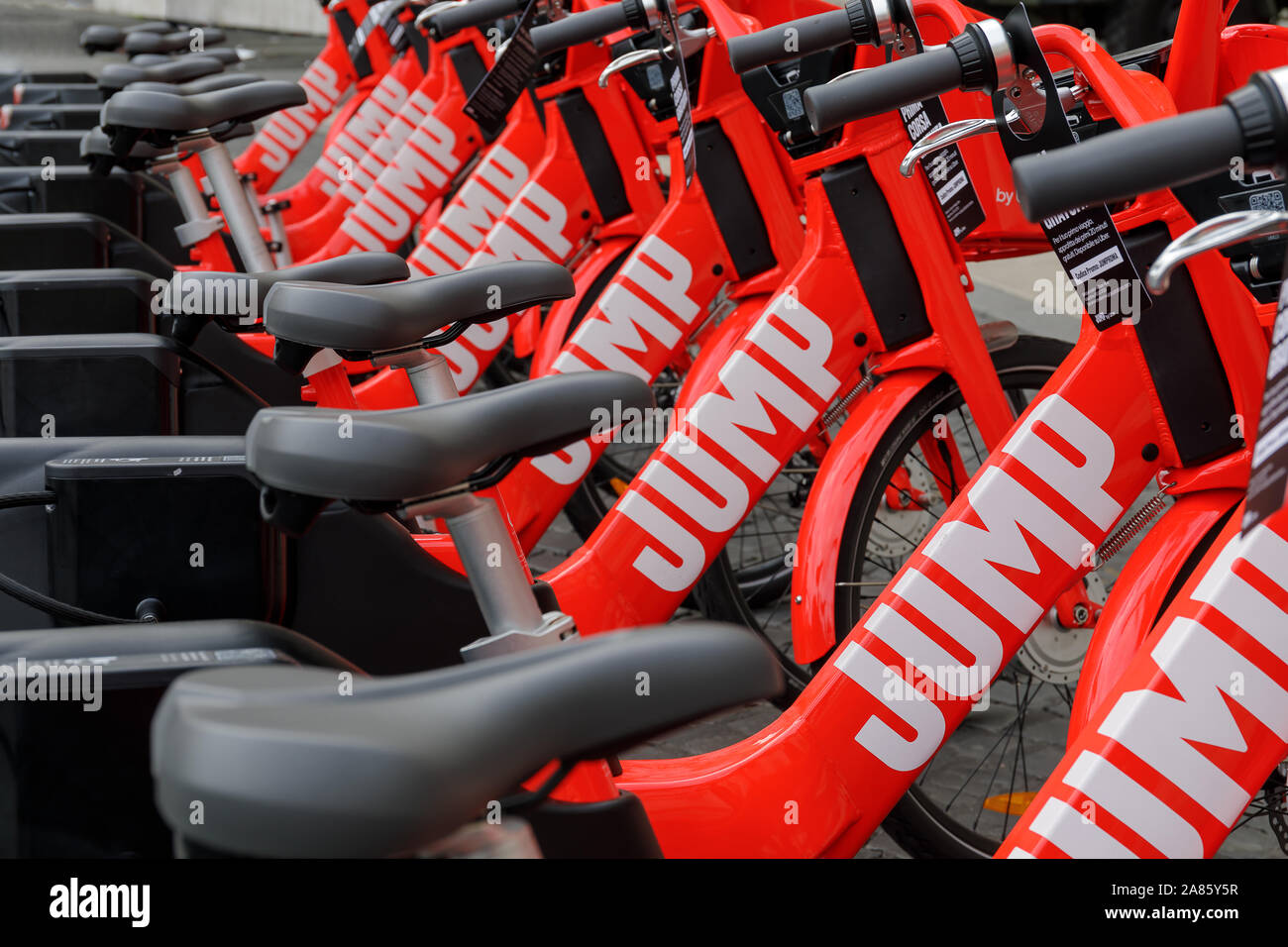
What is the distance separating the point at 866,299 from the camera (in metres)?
2.10

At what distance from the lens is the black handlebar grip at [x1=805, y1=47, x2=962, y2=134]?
1421 mm

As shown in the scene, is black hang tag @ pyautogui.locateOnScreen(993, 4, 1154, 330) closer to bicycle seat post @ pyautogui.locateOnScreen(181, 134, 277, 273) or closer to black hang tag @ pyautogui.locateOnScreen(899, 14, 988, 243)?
black hang tag @ pyautogui.locateOnScreen(899, 14, 988, 243)

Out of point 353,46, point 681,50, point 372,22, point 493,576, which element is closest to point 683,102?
point 681,50

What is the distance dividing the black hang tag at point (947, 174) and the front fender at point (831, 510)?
289mm

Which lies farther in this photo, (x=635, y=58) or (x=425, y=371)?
(x=635, y=58)

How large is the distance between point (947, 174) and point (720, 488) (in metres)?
0.68

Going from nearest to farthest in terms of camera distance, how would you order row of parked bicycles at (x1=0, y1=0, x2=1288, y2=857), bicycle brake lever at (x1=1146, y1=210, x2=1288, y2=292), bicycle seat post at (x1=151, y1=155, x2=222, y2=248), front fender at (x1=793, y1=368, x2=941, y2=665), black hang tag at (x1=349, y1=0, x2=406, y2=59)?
row of parked bicycles at (x1=0, y1=0, x2=1288, y2=857) → bicycle brake lever at (x1=1146, y1=210, x2=1288, y2=292) → front fender at (x1=793, y1=368, x2=941, y2=665) → bicycle seat post at (x1=151, y1=155, x2=222, y2=248) → black hang tag at (x1=349, y1=0, x2=406, y2=59)

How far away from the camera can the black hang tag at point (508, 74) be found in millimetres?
2568

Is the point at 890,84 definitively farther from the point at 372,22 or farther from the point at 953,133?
the point at 372,22

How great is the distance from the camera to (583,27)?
2.41m

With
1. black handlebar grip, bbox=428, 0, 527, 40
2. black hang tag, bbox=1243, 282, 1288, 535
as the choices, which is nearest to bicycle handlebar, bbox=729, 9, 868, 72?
black hang tag, bbox=1243, 282, 1288, 535

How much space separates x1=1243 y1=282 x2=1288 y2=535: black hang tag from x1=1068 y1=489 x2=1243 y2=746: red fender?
22.7 inches
